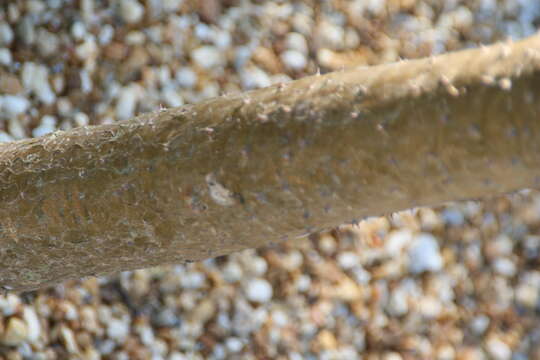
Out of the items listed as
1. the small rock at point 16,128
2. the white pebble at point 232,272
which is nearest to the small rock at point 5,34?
the small rock at point 16,128

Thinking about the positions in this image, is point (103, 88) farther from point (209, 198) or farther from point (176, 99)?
point (209, 198)

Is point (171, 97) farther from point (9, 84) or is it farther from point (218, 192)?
point (218, 192)

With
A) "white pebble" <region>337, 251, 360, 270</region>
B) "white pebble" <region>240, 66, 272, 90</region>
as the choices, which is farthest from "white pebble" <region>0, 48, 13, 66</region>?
"white pebble" <region>337, 251, 360, 270</region>

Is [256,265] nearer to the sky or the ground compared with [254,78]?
nearer to the ground

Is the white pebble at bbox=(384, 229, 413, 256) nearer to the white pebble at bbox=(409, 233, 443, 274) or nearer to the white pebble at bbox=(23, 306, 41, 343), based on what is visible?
the white pebble at bbox=(409, 233, 443, 274)

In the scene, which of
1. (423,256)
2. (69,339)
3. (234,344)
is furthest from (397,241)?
(69,339)

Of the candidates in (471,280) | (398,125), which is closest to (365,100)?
(398,125)

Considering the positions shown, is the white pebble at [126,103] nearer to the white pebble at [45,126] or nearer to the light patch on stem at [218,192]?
the white pebble at [45,126]

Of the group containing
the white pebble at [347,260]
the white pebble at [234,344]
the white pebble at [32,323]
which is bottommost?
the white pebble at [234,344]
